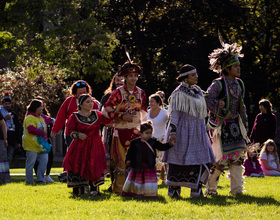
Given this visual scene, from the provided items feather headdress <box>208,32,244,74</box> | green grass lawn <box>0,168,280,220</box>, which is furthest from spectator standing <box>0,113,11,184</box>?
feather headdress <box>208,32,244,74</box>

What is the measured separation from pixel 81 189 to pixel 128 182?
3.18ft

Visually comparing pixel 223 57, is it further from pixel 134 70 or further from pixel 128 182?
pixel 128 182

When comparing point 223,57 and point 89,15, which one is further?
point 89,15

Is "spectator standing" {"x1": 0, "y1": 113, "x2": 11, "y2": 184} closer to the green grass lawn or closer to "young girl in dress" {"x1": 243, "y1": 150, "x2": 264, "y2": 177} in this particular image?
the green grass lawn

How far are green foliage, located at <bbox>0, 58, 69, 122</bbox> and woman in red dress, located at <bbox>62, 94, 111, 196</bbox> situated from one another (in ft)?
68.4

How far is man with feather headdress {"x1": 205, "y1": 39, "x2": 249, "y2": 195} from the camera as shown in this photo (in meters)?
8.92

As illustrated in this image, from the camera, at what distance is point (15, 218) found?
662 cm

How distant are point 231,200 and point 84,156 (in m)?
2.45

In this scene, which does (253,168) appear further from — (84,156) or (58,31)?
(58,31)

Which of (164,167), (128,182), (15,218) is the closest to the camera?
(15,218)

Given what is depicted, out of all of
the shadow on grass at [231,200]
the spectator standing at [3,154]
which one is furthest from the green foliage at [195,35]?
the shadow on grass at [231,200]

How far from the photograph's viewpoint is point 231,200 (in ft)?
26.9

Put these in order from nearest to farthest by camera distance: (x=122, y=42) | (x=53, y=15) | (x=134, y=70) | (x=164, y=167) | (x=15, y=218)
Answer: (x=15, y=218) → (x=134, y=70) → (x=164, y=167) → (x=53, y=15) → (x=122, y=42)

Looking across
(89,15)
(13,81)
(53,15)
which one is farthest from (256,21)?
(13,81)
